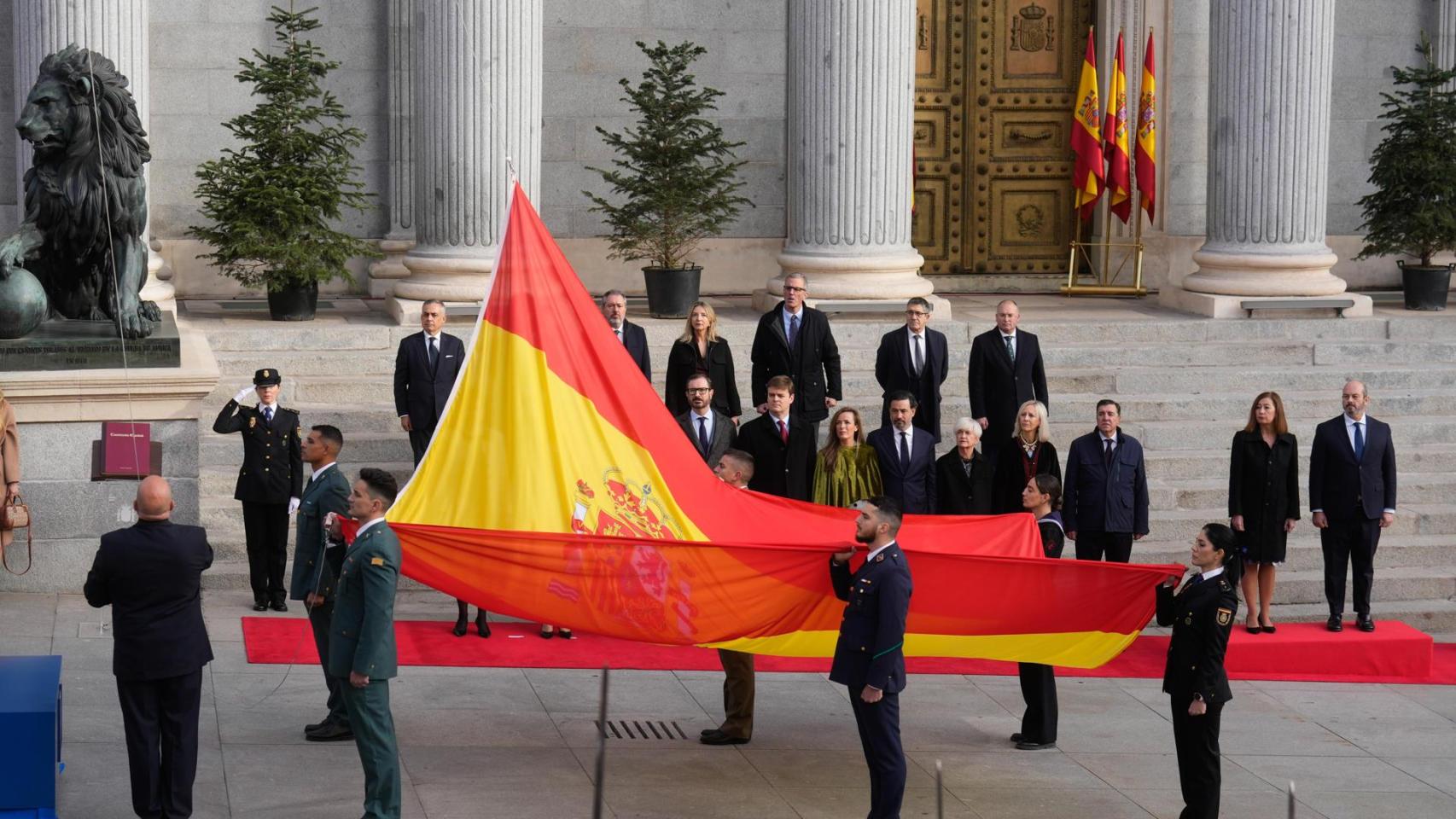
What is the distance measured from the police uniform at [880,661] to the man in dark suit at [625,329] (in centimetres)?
565

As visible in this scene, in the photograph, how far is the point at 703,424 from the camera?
1332cm

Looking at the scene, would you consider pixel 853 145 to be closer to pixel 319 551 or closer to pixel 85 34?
pixel 85 34

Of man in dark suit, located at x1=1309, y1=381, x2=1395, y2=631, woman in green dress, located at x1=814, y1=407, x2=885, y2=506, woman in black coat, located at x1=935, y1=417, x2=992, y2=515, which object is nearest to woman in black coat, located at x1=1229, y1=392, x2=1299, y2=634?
man in dark suit, located at x1=1309, y1=381, x2=1395, y2=631

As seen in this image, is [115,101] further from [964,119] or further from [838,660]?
[964,119]

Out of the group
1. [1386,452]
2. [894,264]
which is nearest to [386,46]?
[894,264]

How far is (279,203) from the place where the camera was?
18.9 metres

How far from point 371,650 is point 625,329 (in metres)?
6.30

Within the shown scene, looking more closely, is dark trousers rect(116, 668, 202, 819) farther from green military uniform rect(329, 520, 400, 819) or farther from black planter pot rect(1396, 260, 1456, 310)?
black planter pot rect(1396, 260, 1456, 310)

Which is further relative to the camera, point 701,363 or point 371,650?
point 701,363

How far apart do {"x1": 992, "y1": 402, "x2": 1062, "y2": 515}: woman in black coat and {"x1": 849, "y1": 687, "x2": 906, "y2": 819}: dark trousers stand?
3.55 metres

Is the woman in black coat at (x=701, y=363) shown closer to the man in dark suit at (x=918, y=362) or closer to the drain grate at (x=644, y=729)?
the man in dark suit at (x=918, y=362)

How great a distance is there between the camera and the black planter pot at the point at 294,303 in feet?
62.5

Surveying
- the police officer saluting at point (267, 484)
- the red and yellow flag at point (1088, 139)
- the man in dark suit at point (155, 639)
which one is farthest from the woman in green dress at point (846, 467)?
the red and yellow flag at point (1088, 139)

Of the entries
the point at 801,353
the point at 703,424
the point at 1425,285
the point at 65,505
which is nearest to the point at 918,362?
the point at 801,353
